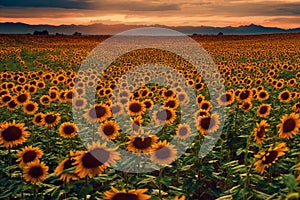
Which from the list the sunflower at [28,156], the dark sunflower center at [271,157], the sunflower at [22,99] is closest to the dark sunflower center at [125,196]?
the dark sunflower center at [271,157]

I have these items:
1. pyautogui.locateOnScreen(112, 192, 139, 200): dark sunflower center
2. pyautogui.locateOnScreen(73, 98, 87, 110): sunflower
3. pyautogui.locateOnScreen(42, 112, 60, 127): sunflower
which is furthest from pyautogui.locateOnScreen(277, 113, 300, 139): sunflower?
pyautogui.locateOnScreen(73, 98, 87, 110): sunflower

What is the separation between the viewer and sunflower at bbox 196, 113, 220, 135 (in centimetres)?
692

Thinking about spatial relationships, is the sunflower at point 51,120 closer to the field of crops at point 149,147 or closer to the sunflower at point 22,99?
the field of crops at point 149,147

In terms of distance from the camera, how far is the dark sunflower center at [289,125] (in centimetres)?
567

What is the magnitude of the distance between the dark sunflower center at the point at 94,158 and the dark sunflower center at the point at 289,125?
2727 millimetres

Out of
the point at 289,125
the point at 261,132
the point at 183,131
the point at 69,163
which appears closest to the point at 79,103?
the point at 183,131

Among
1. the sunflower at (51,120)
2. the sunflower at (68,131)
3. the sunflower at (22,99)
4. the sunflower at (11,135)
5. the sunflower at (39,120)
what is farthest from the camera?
the sunflower at (22,99)

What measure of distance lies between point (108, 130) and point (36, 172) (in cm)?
181

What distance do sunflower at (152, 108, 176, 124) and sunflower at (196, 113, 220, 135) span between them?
3.35ft

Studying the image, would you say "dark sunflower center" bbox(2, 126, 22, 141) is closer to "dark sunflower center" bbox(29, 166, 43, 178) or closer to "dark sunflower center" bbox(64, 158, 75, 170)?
"dark sunflower center" bbox(29, 166, 43, 178)

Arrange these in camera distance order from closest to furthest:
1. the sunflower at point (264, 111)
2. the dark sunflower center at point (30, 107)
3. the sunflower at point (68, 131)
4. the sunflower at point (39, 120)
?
the sunflower at point (68, 131) < the sunflower at point (264, 111) < the sunflower at point (39, 120) < the dark sunflower center at point (30, 107)

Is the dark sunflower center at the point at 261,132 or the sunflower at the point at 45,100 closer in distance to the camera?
the dark sunflower center at the point at 261,132

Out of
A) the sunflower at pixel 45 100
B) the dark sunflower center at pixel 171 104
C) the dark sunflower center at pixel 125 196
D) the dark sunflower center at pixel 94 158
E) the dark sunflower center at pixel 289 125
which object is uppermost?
the dark sunflower center at pixel 289 125

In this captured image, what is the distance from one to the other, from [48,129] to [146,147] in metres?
3.68
